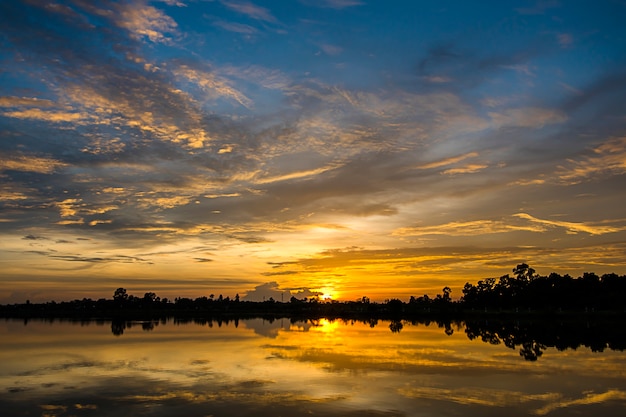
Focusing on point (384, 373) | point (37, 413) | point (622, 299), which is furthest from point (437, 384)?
point (622, 299)

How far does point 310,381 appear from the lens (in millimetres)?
23406

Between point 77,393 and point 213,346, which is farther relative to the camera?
point 213,346

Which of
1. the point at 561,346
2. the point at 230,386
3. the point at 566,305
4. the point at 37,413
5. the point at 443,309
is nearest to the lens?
the point at 37,413

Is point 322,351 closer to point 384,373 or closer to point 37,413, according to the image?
point 384,373

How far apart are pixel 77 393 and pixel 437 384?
1602cm

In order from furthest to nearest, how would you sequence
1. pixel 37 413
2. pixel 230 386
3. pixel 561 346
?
pixel 561 346 < pixel 230 386 < pixel 37 413

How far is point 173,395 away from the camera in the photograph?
20.6 metres

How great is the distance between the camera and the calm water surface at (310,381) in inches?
720

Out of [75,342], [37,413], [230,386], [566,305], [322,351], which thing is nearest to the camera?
[37,413]

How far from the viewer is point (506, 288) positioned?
12150cm

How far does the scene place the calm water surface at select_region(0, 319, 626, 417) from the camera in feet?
60.0

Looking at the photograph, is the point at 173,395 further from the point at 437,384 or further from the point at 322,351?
the point at 322,351

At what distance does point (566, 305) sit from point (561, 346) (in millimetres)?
57324

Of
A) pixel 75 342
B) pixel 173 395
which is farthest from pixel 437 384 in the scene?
pixel 75 342
